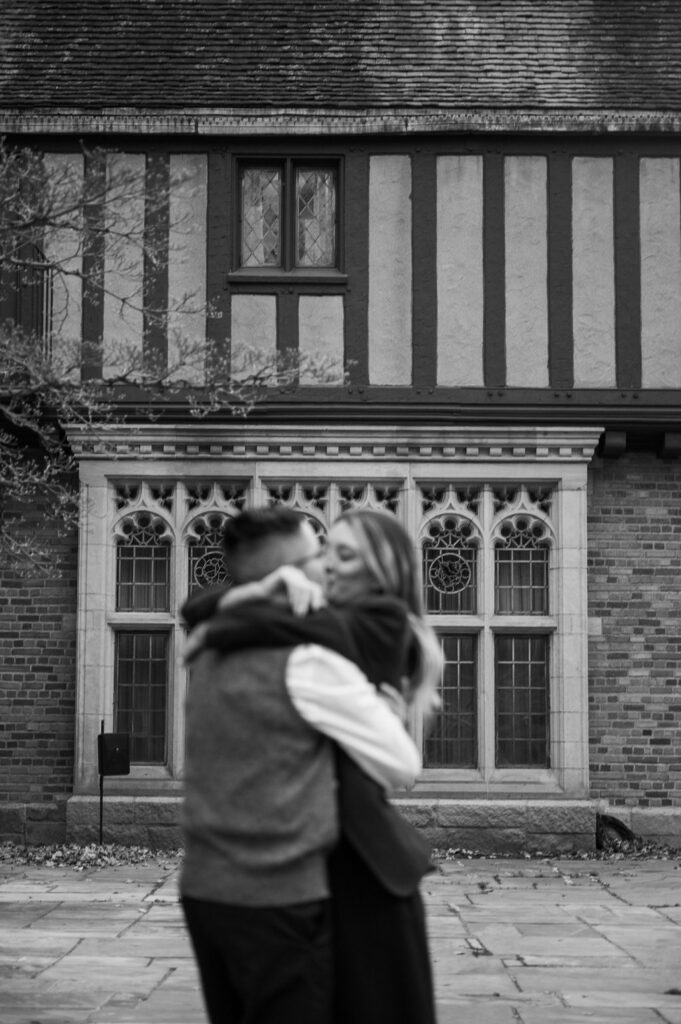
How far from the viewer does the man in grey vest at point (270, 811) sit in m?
2.92

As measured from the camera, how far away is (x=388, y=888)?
9.63ft

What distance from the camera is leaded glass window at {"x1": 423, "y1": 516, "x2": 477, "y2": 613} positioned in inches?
493

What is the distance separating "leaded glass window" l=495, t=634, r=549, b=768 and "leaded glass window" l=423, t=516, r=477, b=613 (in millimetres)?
436

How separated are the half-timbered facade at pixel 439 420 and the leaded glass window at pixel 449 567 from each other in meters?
0.02

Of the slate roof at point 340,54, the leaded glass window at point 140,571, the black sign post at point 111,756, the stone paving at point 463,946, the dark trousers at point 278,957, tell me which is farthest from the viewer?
the slate roof at point 340,54

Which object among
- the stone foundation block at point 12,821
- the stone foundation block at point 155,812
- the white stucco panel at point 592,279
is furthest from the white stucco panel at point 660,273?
the stone foundation block at point 12,821

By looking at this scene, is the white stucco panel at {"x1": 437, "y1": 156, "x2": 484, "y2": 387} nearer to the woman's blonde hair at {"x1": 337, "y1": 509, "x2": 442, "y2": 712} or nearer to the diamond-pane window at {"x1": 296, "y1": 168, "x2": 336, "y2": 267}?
the diamond-pane window at {"x1": 296, "y1": 168, "x2": 336, "y2": 267}

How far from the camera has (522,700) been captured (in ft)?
41.0

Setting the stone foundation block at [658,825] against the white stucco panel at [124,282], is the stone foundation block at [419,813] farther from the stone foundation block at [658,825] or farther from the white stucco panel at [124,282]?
the white stucco panel at [124,282]

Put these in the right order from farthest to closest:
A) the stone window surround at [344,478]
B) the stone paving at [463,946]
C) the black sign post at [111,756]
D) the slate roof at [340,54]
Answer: the slate roof at [340,54] < the stone window surround at [344,478] < the black sign post at [111,756] < the stone paving at [463,946]

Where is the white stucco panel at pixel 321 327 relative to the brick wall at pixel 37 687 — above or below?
above

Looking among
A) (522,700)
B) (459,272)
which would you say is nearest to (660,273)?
(459,272)

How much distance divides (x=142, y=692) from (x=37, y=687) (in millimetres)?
812

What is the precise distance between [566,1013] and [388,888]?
340 cm
